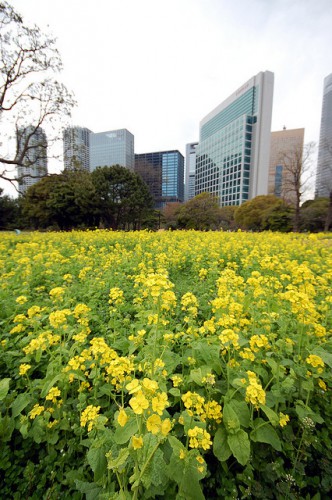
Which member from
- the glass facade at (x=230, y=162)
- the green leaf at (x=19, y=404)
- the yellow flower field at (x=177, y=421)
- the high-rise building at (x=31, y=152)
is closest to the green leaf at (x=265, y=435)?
the yellow flower field at (x=177, y=421)

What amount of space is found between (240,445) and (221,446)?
0.38 ft

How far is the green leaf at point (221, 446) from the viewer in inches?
46.4

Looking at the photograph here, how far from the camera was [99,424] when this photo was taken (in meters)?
1.18

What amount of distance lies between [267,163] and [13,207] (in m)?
64.3

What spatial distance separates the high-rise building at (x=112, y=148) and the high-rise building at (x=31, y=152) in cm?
2986

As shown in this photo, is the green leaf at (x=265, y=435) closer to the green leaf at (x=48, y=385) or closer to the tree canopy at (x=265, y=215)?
the green leaf at (x=48, y=385)

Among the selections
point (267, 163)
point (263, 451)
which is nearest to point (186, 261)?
point (263, 451)

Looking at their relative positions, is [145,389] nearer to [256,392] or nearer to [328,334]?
[256,392]

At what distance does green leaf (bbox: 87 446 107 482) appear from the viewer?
1.06 meters

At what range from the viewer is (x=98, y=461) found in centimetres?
107

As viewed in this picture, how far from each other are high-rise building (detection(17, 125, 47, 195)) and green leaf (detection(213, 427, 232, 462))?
14.0 meters

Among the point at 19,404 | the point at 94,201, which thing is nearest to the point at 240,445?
the point at 19,404

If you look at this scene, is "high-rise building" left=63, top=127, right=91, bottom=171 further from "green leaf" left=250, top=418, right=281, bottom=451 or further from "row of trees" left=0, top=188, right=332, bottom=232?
"green leaf" left=250, top=418, right=281, bottom=451

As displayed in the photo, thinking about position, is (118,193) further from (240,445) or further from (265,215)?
(240,445)
